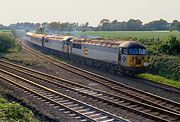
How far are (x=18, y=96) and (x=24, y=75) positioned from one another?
8026 mm

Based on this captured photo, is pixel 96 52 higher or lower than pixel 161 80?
higher

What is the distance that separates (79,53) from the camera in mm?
40125

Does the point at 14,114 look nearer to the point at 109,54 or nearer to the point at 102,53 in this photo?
the point at 109,54

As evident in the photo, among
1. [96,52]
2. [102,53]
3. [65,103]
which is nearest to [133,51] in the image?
[102,53]

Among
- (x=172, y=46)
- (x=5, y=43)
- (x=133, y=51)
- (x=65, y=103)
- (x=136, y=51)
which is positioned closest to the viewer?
(x=65, y=103)

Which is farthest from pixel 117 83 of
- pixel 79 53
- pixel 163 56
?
pixel 79 53

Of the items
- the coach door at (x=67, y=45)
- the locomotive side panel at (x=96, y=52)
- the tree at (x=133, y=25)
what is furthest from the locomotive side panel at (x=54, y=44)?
the tree at (x=133, y=25)

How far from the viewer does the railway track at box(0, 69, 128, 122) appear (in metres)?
15.6

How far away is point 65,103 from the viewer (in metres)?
18.4

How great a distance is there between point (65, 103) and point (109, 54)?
14.2 metres

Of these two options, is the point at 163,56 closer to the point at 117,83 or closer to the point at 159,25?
the point at 117,83

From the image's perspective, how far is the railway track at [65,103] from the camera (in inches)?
615

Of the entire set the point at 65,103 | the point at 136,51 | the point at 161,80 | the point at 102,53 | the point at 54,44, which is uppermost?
the point at 136,51

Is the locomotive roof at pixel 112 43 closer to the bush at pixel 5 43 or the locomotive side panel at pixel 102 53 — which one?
the locomotive side panel at pixel 102 53
